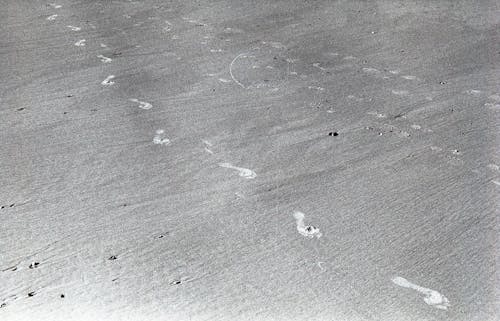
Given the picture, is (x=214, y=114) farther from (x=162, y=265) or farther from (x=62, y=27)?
(x=62, y=27)

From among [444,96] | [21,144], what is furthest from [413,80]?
[21,144]

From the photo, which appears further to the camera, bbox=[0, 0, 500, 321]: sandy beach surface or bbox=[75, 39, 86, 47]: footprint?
bbox=[75, 39, 86, 47]: footprint

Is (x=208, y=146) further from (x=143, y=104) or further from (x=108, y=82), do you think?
(x=108, y=82)

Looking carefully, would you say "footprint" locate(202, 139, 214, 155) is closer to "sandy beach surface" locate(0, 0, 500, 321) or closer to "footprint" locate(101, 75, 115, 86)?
"sandy beach surface" locate(0, 0, 500, 321)

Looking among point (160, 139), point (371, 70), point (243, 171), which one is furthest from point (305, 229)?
point (371, 70)

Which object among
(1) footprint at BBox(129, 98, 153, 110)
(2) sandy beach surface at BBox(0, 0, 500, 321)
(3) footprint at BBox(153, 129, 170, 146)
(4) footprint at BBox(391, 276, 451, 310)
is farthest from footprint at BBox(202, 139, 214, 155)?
(4) footprint at BBox(391, 276, 451, 310)

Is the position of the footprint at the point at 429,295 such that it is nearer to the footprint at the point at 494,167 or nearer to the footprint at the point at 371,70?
the footprint at the point at 494,167
